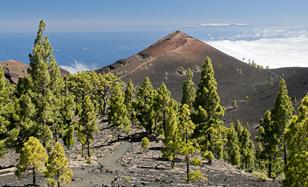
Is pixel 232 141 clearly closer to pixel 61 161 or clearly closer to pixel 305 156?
pixel 61 161

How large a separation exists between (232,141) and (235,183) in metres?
42.3

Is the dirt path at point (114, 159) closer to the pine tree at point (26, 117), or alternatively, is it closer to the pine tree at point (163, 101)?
the pine tree at point (163, 101)

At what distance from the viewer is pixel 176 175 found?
55.1m

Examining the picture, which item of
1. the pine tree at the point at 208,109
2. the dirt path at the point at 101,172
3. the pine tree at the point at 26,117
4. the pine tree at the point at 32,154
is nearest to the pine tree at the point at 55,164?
the pine tree at the point at 32,154

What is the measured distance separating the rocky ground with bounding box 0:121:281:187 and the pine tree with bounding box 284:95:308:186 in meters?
22.5

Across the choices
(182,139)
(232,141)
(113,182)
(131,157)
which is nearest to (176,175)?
(182,139)

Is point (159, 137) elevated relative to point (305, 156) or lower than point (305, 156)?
lower

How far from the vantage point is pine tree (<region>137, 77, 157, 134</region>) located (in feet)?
269

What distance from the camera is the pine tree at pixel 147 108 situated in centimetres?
8212

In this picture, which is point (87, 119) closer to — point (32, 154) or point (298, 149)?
point (32, 154)

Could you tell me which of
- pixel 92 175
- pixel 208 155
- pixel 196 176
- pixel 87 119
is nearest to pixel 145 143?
pixel 87 119

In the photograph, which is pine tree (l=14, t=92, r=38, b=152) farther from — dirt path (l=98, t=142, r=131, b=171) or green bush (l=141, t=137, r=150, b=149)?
green bush (l=141, t=137, r=150, b=149)

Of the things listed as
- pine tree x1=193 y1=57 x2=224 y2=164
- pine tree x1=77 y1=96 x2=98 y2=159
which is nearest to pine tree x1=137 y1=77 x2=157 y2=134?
pine tree x1=77 y1=96 x2=98 y2=159

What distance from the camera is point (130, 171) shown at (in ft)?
186
